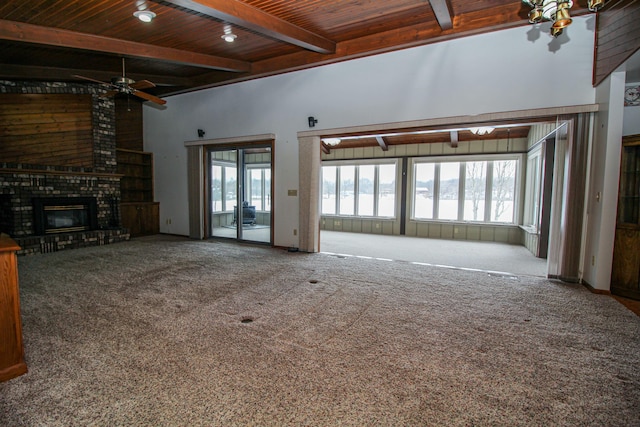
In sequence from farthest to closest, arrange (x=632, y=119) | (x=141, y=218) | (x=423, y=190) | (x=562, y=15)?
(x=423, y=190) < (x=141, y=218) < (x=632, y=119) < (x=562, y=15)

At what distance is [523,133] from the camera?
7.98 meters

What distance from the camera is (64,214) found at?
6.55 meters

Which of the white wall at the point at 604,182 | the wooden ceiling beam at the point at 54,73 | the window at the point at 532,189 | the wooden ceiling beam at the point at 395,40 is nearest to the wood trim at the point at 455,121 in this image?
the white wall at the point at 604,182

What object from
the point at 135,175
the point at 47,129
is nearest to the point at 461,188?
the point at 135,175

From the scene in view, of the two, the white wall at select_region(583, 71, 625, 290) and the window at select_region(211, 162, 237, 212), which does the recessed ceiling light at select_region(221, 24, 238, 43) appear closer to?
the window at select_region(211, 162, 237, 212)

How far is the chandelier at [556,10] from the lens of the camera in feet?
8.42

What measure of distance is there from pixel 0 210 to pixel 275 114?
18.2 ft

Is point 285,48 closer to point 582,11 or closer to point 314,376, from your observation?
point 582,11

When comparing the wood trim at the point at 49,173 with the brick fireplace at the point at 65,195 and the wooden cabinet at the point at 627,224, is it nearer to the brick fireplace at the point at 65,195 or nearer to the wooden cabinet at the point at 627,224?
the brick fireplace at the point at 65,195

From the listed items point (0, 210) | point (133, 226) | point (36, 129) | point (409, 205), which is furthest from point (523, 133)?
point (0, 210)

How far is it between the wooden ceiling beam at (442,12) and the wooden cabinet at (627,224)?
8.82 feet

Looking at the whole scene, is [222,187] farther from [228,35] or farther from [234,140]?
[228,35]

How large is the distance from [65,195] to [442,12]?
24.8 feet

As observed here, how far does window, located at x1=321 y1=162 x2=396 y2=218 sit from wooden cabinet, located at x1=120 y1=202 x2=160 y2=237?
524 cm
